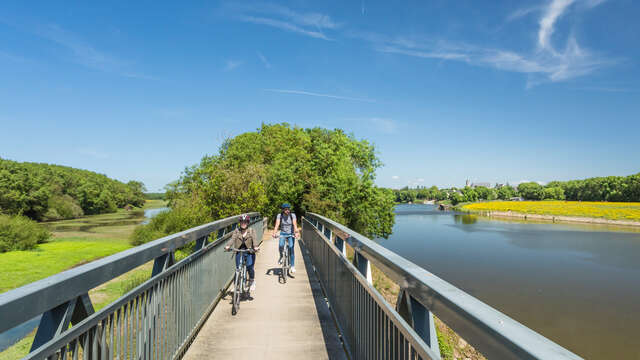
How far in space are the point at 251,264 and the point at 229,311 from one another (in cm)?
100

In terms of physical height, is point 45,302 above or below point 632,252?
above

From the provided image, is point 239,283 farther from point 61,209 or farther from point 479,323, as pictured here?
point 61,209

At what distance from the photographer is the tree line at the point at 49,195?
62.7 m

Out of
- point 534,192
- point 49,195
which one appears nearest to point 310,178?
point 49,195

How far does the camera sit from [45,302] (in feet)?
5.20

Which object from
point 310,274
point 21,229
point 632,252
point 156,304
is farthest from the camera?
point 632,252

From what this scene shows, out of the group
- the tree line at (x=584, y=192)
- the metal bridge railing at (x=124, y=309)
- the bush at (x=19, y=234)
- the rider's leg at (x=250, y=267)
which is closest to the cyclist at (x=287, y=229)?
the rider's leg at (x=250, y=267)

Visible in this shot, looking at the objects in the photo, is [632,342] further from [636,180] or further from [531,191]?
[531,191]

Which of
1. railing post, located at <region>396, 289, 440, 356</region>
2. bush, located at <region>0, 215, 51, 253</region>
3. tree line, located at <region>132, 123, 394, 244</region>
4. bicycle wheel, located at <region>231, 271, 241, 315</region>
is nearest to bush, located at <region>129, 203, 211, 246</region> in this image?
tree line, located at <region>132, 123, 394, 244</region>

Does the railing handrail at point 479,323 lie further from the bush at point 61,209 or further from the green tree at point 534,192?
the green tree at point 534,192

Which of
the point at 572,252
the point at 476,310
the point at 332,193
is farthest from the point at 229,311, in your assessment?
the point at 572,252

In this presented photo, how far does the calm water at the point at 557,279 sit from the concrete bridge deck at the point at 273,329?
15.8 meters

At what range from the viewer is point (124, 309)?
2.46 m

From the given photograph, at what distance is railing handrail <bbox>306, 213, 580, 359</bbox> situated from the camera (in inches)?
34.9
